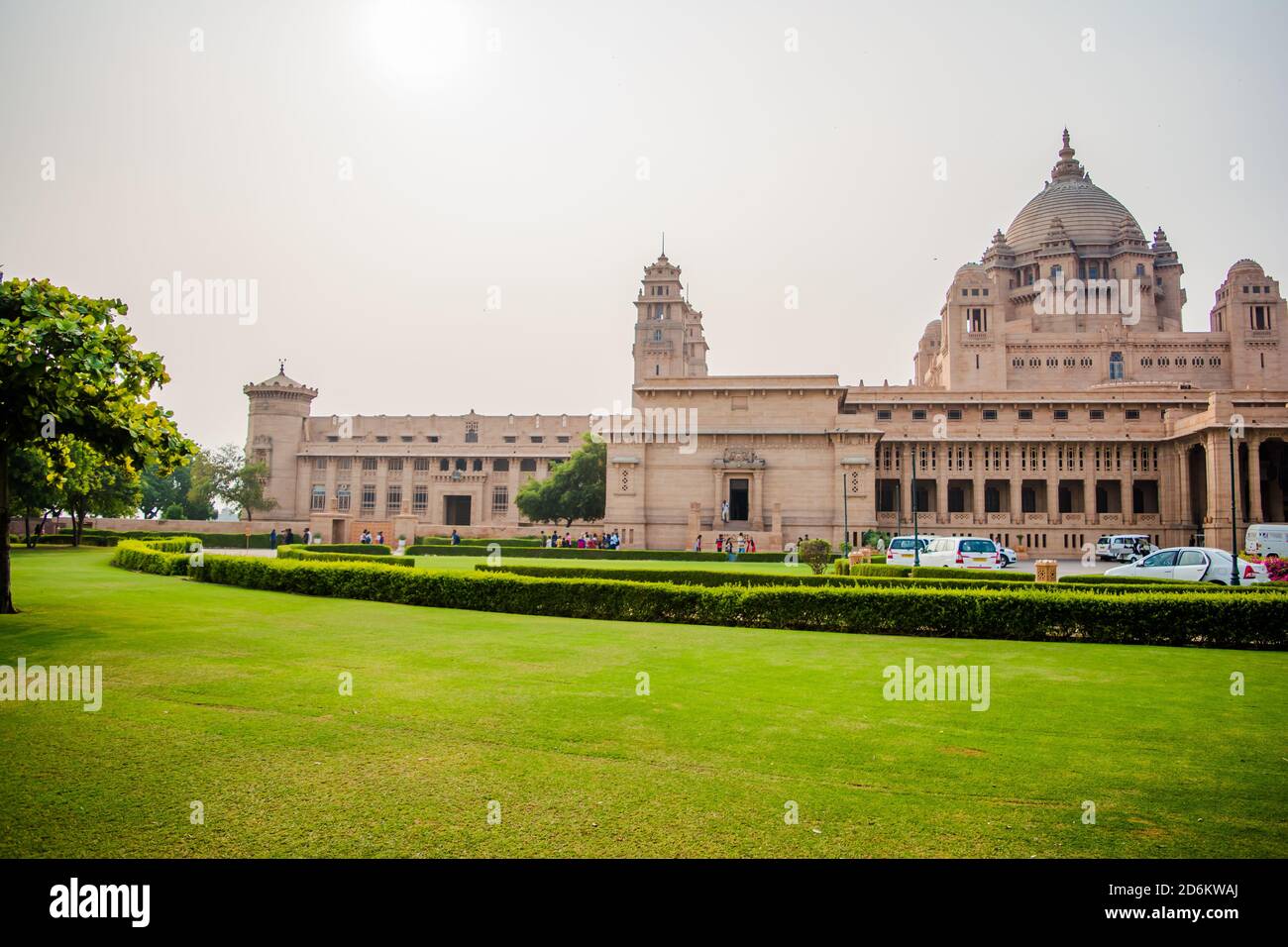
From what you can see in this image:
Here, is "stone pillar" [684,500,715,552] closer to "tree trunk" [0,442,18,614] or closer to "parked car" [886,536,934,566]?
"parked car" [886,536,934,566]

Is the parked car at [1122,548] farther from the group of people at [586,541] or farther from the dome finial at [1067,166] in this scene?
the dome finial at [1067,166]

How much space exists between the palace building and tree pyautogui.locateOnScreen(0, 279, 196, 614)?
94.4ft

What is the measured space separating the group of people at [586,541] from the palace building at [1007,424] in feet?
4.52

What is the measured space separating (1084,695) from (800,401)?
127ft

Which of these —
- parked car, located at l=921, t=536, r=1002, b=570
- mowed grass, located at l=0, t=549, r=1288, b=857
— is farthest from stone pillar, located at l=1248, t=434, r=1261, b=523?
mowed grass, located at l=0, t=549, r=1288, b=857

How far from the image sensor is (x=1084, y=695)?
8.61m

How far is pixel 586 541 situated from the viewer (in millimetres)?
44031

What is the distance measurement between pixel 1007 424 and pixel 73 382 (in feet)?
156

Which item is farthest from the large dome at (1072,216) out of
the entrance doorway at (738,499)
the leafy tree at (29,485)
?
the leafy tree at (29,485)

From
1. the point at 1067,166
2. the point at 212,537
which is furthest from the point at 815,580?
the point at 1067,166

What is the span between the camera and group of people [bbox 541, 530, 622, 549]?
42.4 m

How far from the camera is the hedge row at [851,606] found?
1306 centimetres
